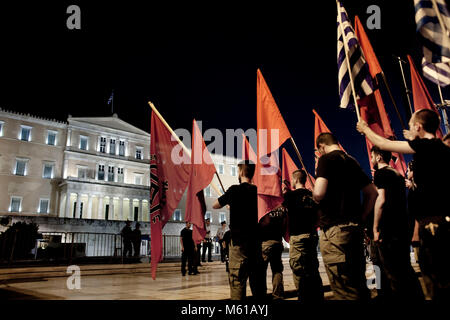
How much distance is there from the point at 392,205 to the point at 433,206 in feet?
3.82

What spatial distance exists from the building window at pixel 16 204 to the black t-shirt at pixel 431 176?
4227 cm

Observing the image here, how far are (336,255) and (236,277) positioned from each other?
1381 millimetres

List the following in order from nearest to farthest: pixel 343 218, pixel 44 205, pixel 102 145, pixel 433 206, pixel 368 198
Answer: pixel 433 206, pixel 343 218, pixel 368 198, pixel 44 205, pixel 102 145

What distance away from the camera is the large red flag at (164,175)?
7.11m

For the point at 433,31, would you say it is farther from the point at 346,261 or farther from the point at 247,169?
the point at 346,261

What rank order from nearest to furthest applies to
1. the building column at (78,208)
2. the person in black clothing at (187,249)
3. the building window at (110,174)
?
the person in black clothing at (187,249) → the building column at (78,208) → the building window at (110,174)

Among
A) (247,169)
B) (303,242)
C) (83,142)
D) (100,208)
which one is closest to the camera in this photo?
(247,169)

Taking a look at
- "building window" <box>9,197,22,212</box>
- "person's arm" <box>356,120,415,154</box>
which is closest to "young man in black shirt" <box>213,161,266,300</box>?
"person's arm" <box>356,120,415,154</box>

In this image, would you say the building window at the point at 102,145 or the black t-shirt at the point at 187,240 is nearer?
the black t-shirt at the point at 187,240

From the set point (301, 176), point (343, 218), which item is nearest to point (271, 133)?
point (301, 176)

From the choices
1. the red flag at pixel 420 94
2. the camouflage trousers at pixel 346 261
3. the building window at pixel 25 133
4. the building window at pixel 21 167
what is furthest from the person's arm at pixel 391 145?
the building window at pixel 25 133

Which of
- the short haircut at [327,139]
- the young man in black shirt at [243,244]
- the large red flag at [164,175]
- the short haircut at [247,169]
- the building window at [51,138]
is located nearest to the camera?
the short haircut at [327,139]

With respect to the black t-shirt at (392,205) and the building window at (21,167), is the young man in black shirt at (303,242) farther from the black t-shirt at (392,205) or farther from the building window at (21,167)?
the building window at (21,167)

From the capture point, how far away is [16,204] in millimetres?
36562
